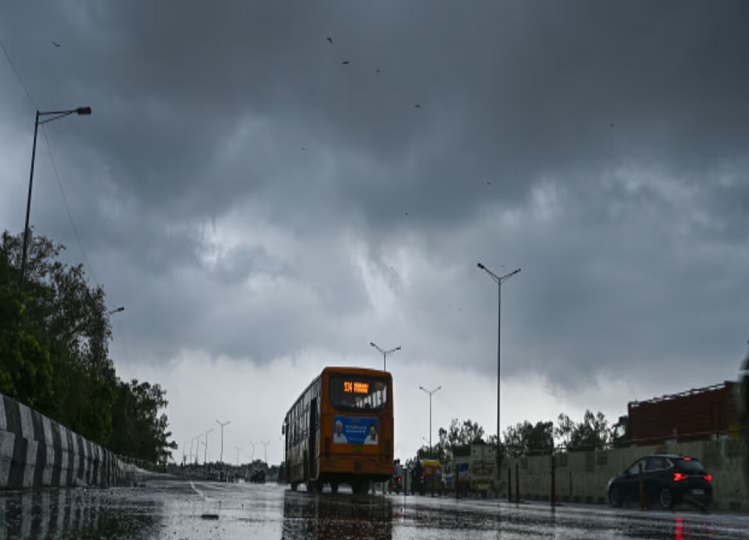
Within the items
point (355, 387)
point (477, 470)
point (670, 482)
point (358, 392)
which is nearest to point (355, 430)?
point (358, 392)

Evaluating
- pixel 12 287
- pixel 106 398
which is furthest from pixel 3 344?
pixel 106 398

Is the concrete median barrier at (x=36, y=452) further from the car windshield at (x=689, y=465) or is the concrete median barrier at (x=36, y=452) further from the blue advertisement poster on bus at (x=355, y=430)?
the car windshield at (x=689, y=465)

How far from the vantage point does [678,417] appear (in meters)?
41.4

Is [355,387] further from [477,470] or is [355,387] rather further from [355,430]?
[477,470]

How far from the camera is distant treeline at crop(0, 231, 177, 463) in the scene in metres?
30.6

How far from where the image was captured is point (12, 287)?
32812mm

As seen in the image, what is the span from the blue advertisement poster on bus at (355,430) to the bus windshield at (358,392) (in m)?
0.40

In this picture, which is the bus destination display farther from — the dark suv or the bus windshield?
the dark suv

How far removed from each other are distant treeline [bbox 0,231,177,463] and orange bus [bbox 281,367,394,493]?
31.9ft

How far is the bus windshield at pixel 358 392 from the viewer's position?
30.0 m

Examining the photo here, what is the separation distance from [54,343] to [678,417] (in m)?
28.3

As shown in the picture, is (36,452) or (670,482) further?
(670,482)

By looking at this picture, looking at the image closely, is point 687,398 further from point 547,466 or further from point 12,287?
point 12,287

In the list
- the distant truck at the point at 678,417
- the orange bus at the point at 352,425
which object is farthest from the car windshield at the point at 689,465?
the orange bus at the point at 352,425
